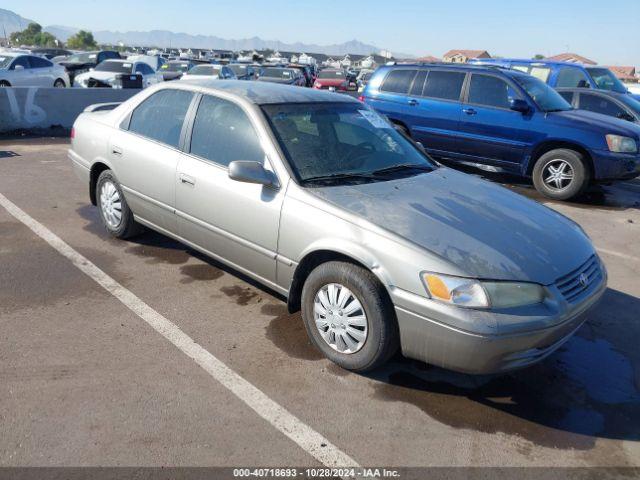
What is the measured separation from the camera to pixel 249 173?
3.50 m

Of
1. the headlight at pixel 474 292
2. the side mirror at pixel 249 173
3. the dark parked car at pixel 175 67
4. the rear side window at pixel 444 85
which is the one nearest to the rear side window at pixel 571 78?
the rear side window at pixel 444 85

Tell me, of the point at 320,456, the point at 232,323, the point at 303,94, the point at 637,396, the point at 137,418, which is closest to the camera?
the point at 320,456

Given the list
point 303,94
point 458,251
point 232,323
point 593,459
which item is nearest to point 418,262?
point 458,251

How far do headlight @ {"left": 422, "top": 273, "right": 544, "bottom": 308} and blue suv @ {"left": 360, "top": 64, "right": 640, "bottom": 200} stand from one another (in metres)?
4.69

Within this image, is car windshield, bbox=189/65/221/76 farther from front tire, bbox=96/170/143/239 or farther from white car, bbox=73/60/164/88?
front tire, bbox=96/170/143/239

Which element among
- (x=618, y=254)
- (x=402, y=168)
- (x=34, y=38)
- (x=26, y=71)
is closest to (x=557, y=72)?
(x=618, y=254)

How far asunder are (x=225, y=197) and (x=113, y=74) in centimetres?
1654

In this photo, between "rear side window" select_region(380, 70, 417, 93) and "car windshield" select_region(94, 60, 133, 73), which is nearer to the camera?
"rear side window" select_region(380, 70, 417, 93)

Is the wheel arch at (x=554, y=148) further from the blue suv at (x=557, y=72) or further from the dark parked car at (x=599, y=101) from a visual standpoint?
the blue suv at (x=557, y=72)

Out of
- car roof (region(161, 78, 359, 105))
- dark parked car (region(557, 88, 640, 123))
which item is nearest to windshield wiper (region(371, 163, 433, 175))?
car roof (region(161, 78, 359, 105))

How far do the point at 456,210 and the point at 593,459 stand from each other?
5.17 ft

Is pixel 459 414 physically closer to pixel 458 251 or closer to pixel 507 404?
pixel 507 404

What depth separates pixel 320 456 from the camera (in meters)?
2.62

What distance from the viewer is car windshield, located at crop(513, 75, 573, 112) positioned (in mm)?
8156
